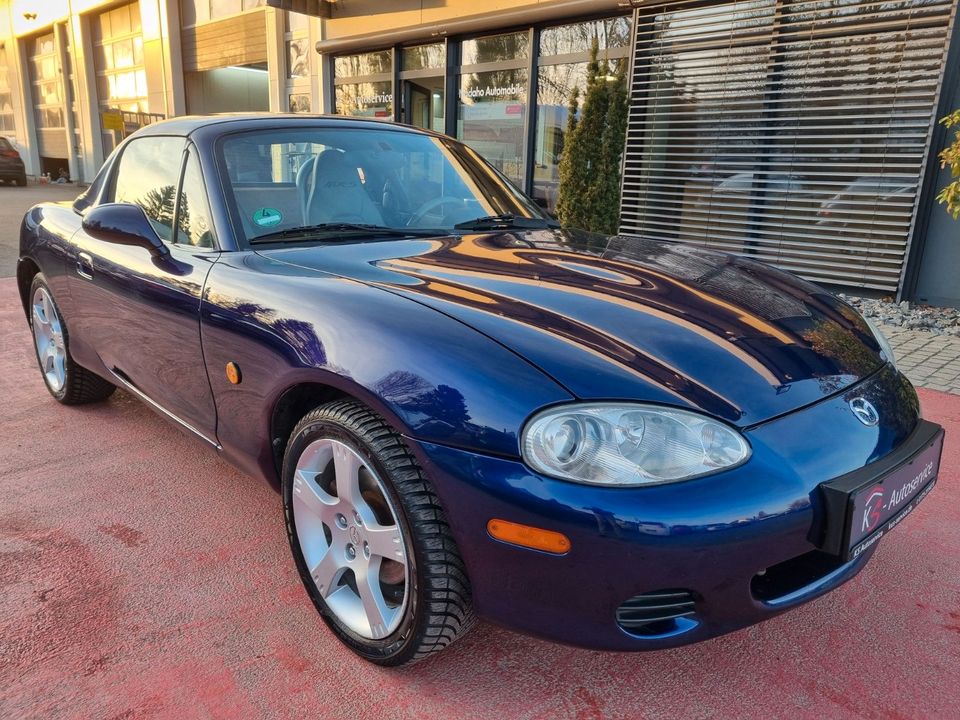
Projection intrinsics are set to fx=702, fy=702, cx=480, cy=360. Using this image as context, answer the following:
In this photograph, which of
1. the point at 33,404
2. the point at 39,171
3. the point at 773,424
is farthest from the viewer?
the point at 39,171

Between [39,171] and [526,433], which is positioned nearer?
[526,433]

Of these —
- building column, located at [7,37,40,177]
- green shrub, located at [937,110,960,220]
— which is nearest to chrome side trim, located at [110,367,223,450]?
green shrub, located at [937,110,960,220]

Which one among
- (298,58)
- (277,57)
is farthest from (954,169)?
(277,57)

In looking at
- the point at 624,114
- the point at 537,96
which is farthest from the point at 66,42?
the point at 624,114

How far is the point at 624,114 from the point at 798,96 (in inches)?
71.6

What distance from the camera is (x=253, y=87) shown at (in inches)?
790

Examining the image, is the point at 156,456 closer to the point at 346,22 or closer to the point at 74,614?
the point at 74,614

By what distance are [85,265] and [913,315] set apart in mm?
6430

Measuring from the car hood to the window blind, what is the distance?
156 inches

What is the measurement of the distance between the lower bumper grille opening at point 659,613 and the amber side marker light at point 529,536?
0.20 m

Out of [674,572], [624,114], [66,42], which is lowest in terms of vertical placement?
[674,572]

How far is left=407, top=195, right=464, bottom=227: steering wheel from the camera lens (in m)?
2.71

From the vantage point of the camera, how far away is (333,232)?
97.5 inches

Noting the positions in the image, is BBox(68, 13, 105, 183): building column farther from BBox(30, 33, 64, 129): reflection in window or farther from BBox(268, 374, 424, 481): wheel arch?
BBox(268, 374, 424, 481): wheel arch
